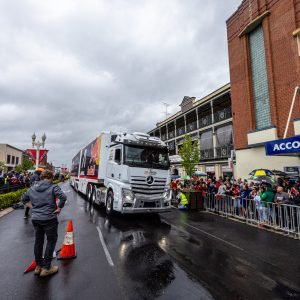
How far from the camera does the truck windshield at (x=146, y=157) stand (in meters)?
9.22

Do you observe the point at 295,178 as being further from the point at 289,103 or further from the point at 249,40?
the point at 249,40

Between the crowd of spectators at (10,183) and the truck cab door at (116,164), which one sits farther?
the crowd of spectators at (10,183)

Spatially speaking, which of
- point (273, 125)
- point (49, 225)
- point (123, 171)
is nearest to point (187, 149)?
point (273, 125)

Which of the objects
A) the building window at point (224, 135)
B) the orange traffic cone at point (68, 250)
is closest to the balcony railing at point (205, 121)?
the building window at point (224, 135)

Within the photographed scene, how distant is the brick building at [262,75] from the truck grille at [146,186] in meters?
10.2

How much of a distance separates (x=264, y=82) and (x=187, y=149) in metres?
8.32

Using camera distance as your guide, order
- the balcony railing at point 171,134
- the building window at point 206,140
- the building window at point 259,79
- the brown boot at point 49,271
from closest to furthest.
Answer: the brown boot at point 49,271, the building window at point 259,79, the building window at point 206,140, the balcony railing at point 171,134

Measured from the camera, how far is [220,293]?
372 centimetres

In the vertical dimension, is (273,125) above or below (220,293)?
above

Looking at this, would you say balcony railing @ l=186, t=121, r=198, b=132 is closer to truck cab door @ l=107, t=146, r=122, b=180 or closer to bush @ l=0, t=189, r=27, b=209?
truck cab door @ l=107, t=146, r=122, b=180

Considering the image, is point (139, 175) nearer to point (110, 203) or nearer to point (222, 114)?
point (110, 203)

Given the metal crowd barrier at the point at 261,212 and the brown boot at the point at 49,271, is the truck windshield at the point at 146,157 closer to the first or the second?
the metal crowd barrier at the point at 261,212

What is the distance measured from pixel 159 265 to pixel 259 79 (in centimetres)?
1738

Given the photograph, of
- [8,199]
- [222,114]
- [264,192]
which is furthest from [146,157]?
[222,114]
